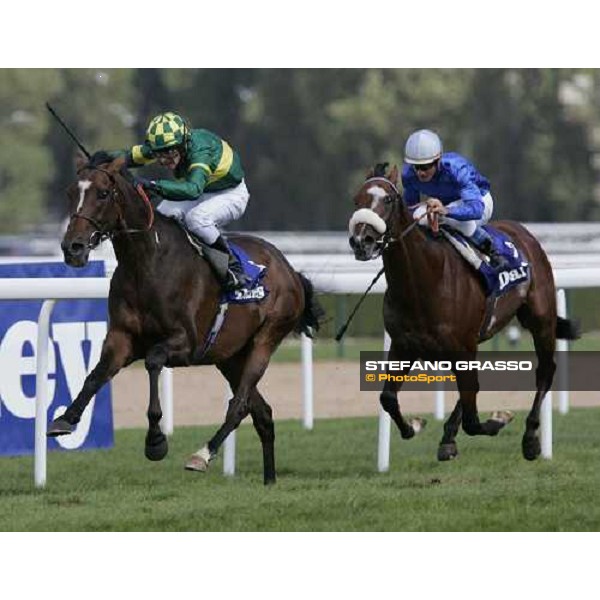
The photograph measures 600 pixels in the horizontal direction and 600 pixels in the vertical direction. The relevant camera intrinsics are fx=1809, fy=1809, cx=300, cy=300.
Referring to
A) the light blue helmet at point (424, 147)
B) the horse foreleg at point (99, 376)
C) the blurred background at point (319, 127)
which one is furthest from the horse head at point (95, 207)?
the blurred background at point (319, 127)

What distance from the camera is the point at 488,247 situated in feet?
29.1

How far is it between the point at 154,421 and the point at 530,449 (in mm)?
2236

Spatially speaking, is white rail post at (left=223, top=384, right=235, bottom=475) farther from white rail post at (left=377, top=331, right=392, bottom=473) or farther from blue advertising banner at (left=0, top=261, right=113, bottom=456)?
blue advertising banner at (left=0, top=261, right=113, bottom=456)

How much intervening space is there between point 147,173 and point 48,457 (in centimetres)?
2972

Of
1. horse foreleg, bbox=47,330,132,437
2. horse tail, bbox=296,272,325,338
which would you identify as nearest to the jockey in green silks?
horse tail, bbox=296,272,325,338

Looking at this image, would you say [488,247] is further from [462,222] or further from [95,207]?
[95,207]

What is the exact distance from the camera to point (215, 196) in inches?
344

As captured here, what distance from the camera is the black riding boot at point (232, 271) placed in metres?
8.49

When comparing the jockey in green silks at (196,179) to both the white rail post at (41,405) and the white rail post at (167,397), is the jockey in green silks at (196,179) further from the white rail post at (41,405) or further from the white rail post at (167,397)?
the white rail post at (167,397)

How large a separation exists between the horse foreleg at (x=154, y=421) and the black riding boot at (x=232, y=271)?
709 millimetres

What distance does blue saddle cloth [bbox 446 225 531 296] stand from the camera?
8797 millimetres

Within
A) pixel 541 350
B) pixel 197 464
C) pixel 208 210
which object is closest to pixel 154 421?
pixel 197 464

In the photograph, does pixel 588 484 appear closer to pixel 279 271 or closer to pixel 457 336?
pixel 457 336
